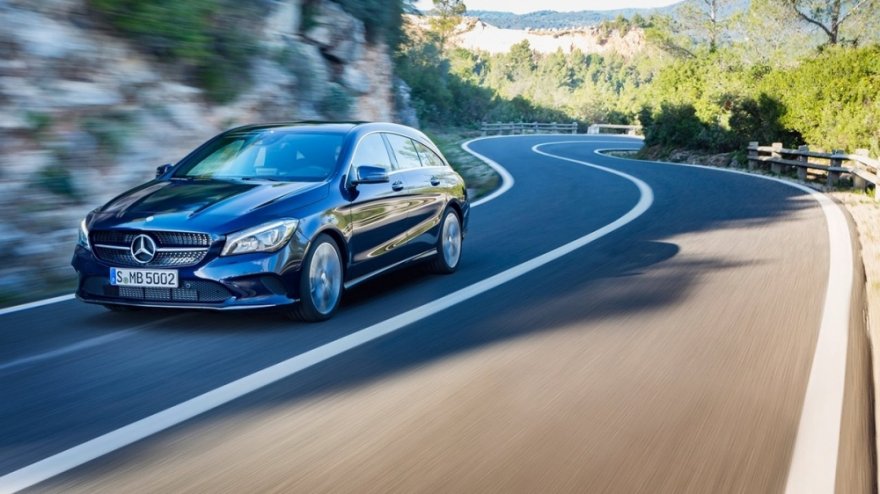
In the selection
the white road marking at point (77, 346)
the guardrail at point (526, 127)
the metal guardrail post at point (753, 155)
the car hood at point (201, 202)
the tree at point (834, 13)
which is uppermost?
the tree at point (834, 13)

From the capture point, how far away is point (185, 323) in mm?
7562

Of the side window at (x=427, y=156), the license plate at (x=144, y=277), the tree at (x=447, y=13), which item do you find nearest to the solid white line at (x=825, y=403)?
the side window at (x=427, y=156)

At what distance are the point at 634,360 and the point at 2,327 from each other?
179 inches

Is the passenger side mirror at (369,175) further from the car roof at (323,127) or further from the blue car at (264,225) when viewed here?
the car roof at (323,127)

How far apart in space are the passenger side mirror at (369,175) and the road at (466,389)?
1034 mm

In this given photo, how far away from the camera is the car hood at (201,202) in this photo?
7.33 m

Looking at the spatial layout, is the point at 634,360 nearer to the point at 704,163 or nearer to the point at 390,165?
the point at 390,165

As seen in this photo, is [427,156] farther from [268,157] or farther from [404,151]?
[268,157]

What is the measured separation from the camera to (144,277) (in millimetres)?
7230

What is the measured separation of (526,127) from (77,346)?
246 ft

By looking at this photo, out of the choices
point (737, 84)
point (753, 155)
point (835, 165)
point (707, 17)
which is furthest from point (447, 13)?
point (835, 165)

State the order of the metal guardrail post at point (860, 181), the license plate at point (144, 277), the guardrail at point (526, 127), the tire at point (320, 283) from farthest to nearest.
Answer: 1. the guardrail at point (526, 127)
2. the metal guardrail post at point (860, 181)
3. the tire at point (320, 283)
4. the license plate at point (144, 277)

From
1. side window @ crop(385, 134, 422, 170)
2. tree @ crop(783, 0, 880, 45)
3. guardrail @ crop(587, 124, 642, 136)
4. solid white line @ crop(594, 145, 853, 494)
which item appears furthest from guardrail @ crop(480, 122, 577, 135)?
solid white line @ crop(594, 145, 853, 494)

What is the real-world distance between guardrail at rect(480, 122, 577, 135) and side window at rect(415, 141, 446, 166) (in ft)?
205
